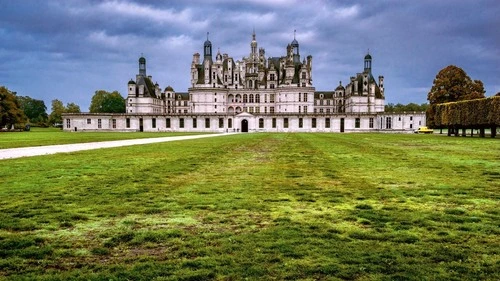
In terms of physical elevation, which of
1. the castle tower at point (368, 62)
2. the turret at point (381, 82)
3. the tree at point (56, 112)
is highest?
the castle tower at point (368, 62)

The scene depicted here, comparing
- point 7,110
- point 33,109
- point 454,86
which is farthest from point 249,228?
point 33,109

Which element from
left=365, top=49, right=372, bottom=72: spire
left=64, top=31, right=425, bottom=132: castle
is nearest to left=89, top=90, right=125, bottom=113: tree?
left=64, top=31, right=425, bottom=132: castle

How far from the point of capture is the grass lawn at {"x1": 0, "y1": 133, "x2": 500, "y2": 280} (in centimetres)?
413

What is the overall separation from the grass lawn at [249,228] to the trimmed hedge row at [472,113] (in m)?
37.1

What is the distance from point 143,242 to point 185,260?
906 mm

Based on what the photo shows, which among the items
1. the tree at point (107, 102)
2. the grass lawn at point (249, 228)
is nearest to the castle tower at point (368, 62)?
the tree at point (107, 102)

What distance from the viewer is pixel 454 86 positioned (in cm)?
6606

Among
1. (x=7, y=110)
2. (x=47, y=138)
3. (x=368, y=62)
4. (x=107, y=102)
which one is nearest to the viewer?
(x=47, y=138)

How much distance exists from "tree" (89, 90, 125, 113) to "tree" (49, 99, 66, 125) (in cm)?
1050

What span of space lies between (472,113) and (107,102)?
97.8 metres

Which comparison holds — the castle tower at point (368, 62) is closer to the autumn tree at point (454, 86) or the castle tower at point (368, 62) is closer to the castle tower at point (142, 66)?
the autumn tree at point (454, 86)

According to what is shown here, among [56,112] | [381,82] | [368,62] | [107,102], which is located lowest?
[56,112]

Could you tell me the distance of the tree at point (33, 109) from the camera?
414 feet

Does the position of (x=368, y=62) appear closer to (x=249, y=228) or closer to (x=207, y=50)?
(x=207, y=50)
